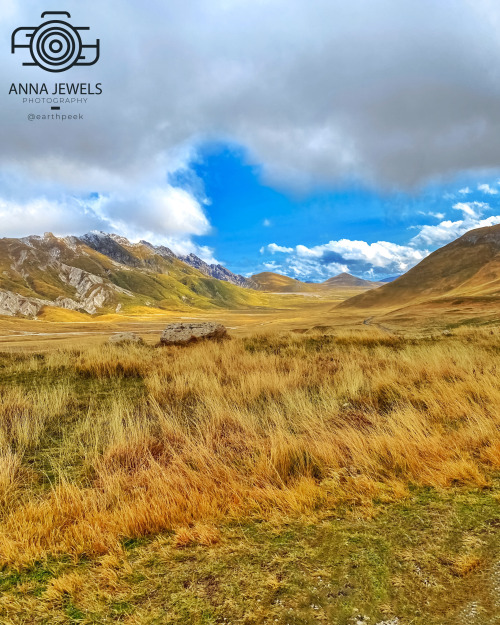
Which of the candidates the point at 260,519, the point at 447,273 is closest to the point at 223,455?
the point at 260,519

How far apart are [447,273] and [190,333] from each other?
380 ft

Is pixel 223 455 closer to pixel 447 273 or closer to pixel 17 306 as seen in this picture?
pixel 447 273

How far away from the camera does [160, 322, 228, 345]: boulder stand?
17.6 m

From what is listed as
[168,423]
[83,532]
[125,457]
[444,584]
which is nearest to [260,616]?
[444,584]

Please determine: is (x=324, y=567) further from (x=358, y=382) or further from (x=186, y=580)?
(x=358, y=382)

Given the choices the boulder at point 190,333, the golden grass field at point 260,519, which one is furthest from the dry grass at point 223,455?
the boulder at point 190,333

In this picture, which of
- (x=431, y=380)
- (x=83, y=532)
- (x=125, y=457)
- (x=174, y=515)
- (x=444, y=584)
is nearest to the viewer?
(x=444, y=584)

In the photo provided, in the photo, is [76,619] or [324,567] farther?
[324,567]

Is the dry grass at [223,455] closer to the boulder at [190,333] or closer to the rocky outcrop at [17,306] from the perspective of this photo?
the boulder at [190,333]

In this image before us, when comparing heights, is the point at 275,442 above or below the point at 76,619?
Result: above

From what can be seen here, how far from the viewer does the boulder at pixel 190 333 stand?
57.8ft

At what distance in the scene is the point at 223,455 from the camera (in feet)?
13.4

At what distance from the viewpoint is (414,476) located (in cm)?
349

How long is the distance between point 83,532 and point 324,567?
1998 millimetres
